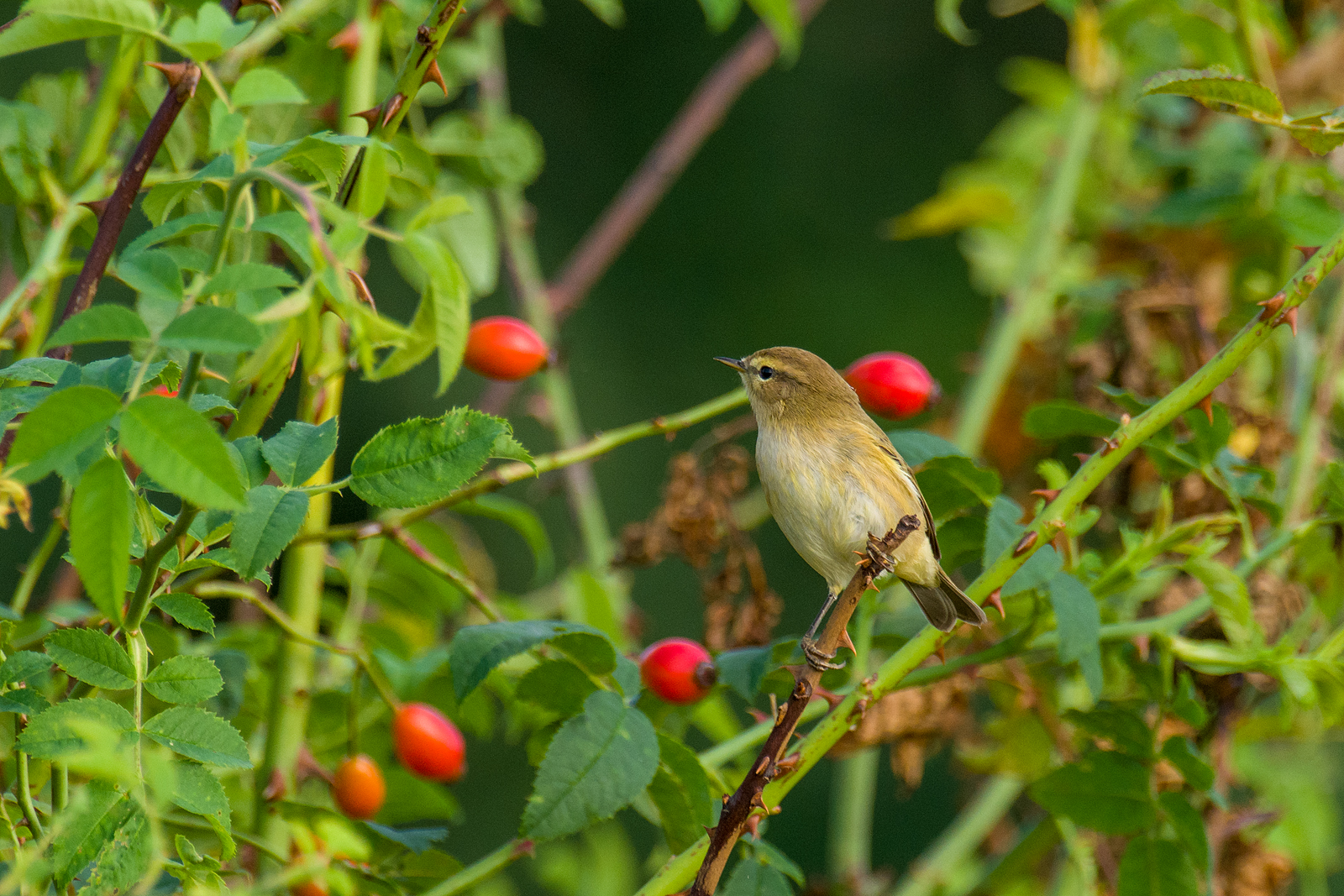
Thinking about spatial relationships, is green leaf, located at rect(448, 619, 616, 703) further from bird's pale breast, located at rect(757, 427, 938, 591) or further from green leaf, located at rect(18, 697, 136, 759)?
bird's pale breast, located at rect(757, 427, 938, 591)

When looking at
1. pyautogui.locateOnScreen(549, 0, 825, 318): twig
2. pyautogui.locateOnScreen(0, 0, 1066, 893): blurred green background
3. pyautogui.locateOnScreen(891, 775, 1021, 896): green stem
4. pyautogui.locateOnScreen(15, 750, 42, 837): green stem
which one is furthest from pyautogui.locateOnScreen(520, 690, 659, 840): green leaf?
pyautogui.locateOnScreen(0, 0, 1066, 893): blurred green background

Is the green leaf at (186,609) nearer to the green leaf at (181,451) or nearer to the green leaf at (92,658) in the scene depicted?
the green leaf at (92,658)

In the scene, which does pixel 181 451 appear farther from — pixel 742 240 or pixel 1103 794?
pixel 742 240

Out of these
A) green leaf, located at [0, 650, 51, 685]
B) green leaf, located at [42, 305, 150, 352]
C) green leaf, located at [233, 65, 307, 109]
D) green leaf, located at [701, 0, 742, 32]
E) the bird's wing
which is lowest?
the bird's wing

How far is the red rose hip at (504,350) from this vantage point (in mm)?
1300

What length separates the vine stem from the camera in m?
1.03

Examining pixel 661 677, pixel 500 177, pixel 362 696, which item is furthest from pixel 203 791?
pixel 500 177

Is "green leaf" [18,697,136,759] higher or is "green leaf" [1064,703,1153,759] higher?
"green leaf" [18,697,136,759]

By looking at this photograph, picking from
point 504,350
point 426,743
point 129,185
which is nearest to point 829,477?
point 504,350

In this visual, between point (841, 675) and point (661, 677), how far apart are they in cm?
23

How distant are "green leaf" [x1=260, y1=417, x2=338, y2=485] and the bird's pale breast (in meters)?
0.84

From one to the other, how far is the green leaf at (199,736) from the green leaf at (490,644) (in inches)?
8.6

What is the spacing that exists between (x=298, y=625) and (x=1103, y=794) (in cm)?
92

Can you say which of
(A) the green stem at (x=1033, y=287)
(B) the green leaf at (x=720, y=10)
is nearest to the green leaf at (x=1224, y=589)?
(A) the green stem at (x=1033, y=287)
